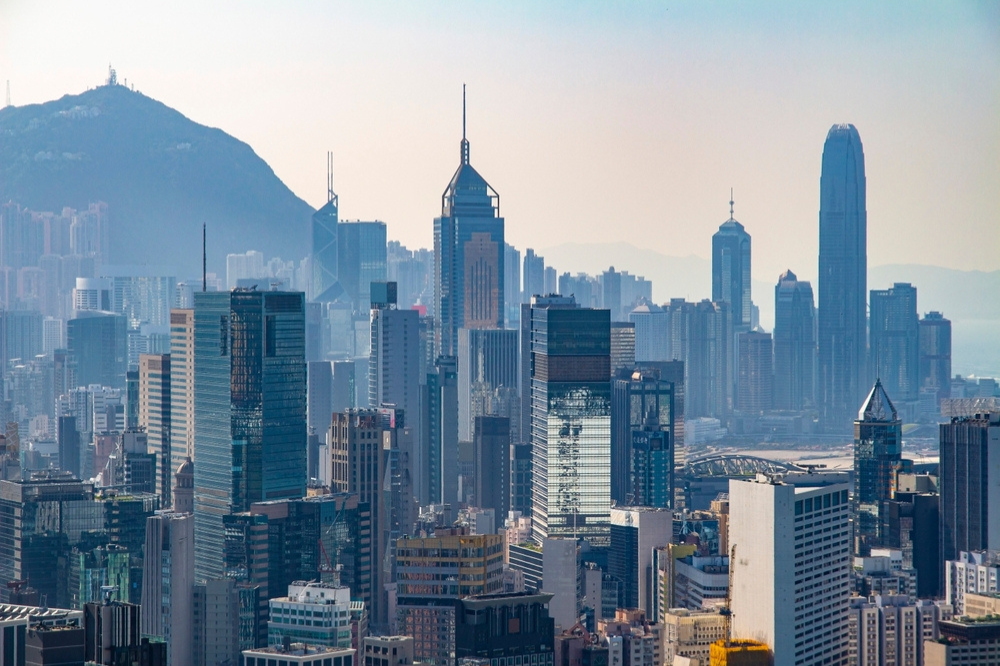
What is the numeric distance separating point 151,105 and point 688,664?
109 ft

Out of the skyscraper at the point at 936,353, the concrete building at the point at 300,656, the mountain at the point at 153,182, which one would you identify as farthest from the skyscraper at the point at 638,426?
the mountain at the point at 153,182

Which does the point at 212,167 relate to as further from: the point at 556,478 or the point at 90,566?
the point at 90,566

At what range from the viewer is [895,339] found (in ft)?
157

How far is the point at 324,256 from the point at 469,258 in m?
8.11

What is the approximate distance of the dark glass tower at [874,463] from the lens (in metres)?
22.3

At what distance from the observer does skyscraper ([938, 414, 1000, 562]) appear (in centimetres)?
2145

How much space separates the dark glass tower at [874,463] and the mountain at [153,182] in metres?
21.5

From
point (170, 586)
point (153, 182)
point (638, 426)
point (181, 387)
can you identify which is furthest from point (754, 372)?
point (170, 586)

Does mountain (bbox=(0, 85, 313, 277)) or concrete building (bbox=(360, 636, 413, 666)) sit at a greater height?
mountain (bbox=(0, 85, 313, 277))

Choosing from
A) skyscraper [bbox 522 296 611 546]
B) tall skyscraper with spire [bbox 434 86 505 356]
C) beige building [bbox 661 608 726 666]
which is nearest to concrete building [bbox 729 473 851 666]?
beige building [bbox 661 608 726 666]

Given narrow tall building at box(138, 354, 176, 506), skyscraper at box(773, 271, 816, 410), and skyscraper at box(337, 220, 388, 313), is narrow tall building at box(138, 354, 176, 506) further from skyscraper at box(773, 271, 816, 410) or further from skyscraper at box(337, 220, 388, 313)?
skyscraper at box(773, 271, 816, 410)

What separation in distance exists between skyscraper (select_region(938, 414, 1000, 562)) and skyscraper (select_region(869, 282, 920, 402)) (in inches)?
708

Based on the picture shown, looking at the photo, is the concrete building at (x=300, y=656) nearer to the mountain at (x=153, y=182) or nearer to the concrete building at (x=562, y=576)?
the concrete building at (x=562, y=576)

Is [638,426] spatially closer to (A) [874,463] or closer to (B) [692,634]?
(A) [874,463]
